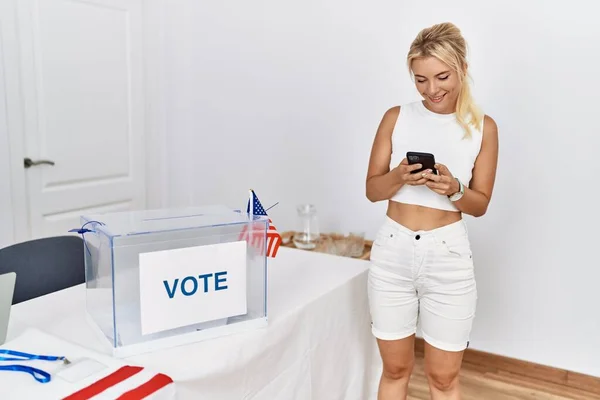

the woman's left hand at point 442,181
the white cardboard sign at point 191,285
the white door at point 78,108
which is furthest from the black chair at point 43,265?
the woman's left hand at point 442,181

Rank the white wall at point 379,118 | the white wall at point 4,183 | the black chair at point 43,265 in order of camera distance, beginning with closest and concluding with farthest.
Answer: the black chair at point 43,265
the white wall at point 379,118
the white wall at point 4,183

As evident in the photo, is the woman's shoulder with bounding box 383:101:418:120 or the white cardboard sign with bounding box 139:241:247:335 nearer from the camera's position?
the white cardboard sign with bounding box 139:241:247:335

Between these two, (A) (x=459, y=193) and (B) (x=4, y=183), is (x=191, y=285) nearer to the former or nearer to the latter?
(A) (x=459, y=193)

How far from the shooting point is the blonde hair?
4.77 feet

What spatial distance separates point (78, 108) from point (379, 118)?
61.7 inches

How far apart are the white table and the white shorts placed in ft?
0.38

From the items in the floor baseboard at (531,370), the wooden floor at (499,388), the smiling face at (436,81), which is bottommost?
the wooden floor at (499,388)

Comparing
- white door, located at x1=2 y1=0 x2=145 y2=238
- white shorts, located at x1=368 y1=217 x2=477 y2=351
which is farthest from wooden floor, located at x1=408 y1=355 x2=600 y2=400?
white door, located at x1=2 y1=0 x2=145 y2=238

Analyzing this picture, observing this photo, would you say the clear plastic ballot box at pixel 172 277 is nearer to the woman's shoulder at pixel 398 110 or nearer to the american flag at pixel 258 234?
the american flag at pixel 258 234

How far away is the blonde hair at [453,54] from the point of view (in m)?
1.45

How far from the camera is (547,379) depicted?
2475 mm

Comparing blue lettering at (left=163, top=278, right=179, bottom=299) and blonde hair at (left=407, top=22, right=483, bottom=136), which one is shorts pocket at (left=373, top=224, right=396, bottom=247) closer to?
blonde hair at (left=407, top=22, right=483, bottom=136)

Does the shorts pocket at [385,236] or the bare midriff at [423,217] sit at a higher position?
the bare midriff at [423,217]

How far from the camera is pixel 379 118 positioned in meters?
2.69
